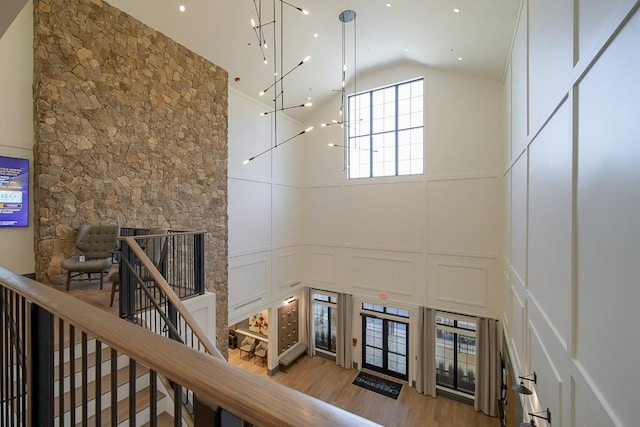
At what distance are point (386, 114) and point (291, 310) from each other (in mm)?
6937

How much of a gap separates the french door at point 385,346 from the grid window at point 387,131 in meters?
4.52

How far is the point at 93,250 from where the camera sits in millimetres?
4363

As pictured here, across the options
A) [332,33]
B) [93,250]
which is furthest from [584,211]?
[332,33]

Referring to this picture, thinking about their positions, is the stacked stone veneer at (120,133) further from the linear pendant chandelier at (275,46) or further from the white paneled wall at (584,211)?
the white paneled wall at (584,211)

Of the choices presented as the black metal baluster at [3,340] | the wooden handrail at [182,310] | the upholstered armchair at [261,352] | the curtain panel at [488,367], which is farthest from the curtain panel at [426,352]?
the black metal baluster at [3,340]

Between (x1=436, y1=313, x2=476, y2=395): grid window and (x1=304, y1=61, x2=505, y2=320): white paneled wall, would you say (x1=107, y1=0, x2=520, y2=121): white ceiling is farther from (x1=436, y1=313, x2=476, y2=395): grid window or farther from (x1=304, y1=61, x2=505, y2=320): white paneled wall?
(x1=436, y1=313, x2=476, y2=395): grid window

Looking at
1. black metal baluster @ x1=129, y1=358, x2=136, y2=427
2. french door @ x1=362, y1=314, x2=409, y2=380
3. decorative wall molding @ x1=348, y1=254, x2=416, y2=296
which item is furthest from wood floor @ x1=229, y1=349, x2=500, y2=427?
black metal baluster @ x1=129, y1=358, x2=136, y2=427

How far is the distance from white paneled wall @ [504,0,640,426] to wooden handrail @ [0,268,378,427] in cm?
183

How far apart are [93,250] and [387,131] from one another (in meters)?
7.61

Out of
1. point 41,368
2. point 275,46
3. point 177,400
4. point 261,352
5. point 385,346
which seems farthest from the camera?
point 261,352

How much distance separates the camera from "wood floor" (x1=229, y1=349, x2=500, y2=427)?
667cm

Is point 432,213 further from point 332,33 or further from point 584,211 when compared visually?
point 584,211

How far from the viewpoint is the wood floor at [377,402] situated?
6.67m

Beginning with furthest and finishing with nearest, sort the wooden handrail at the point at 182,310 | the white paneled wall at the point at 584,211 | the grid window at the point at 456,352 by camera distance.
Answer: the grid window at the point at 456,352
the wooden handrail at the point at 182,310
the white paneled wall at the point at 584,211
